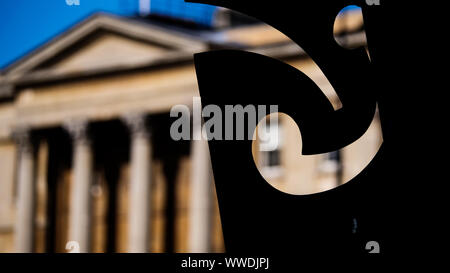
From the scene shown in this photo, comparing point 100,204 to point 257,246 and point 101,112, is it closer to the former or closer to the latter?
point 101,112

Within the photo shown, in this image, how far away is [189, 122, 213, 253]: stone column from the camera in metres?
39.8

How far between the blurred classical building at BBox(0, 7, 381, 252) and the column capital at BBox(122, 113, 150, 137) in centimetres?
4

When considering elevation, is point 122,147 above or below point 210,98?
above

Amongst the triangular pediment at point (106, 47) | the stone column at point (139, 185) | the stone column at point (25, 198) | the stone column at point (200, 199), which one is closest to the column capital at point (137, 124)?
the stone column at point (139, 185)

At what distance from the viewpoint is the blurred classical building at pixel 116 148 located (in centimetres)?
4047

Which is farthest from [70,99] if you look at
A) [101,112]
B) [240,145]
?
[240,145]

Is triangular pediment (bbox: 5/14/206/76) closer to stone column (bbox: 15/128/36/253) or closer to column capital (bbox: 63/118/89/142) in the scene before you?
column capital (bbox: 63/118/89/142)

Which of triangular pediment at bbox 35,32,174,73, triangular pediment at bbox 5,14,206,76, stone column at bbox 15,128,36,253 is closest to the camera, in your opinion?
triangular pediment at bbox 5,14,206,76

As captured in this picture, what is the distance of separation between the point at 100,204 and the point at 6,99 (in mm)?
5490

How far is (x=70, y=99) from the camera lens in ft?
145

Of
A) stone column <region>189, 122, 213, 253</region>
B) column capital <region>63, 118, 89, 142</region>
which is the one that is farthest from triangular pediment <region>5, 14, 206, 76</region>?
stone column <region>189, 122, 213, 253</region>

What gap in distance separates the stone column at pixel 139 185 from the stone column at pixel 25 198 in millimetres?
3787

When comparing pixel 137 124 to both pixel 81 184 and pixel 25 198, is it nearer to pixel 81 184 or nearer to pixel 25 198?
pixel 81 184

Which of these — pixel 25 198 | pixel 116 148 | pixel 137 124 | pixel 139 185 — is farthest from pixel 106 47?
pixel 25 198
